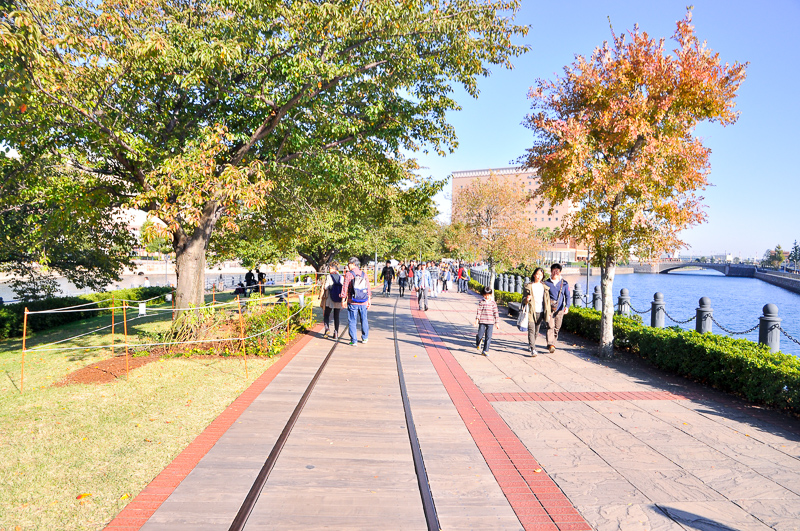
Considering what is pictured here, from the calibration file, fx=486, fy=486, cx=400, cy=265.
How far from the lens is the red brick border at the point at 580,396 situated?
672cm

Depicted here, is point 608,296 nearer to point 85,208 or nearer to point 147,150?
point 147,150

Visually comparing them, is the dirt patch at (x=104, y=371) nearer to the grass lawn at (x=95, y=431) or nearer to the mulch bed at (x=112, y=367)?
the mulch bed at (x=112, y=367)

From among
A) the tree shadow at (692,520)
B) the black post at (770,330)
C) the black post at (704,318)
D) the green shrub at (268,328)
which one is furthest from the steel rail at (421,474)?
the black post at (704,318)

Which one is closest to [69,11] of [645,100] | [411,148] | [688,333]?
[411,148]

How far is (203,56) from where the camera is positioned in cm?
777

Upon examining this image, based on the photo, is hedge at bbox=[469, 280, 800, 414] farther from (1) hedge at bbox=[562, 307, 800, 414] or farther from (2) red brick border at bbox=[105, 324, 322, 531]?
(2) red brick border at bbox=[105, 324, 322, 531]

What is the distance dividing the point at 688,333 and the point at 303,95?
325 inches

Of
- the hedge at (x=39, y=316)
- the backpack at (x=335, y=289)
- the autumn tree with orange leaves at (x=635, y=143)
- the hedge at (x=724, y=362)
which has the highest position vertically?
the autumn tree with orange leaves at (x=635, y=143)

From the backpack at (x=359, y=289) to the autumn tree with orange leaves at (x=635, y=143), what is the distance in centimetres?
435

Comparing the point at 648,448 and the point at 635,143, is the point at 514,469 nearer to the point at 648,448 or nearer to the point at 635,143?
Answer: the point at 648,448

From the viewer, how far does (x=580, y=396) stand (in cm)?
691

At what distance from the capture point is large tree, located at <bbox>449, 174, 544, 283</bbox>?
98.0 ft

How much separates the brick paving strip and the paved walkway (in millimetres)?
16

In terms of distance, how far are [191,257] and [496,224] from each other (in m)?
23.1
